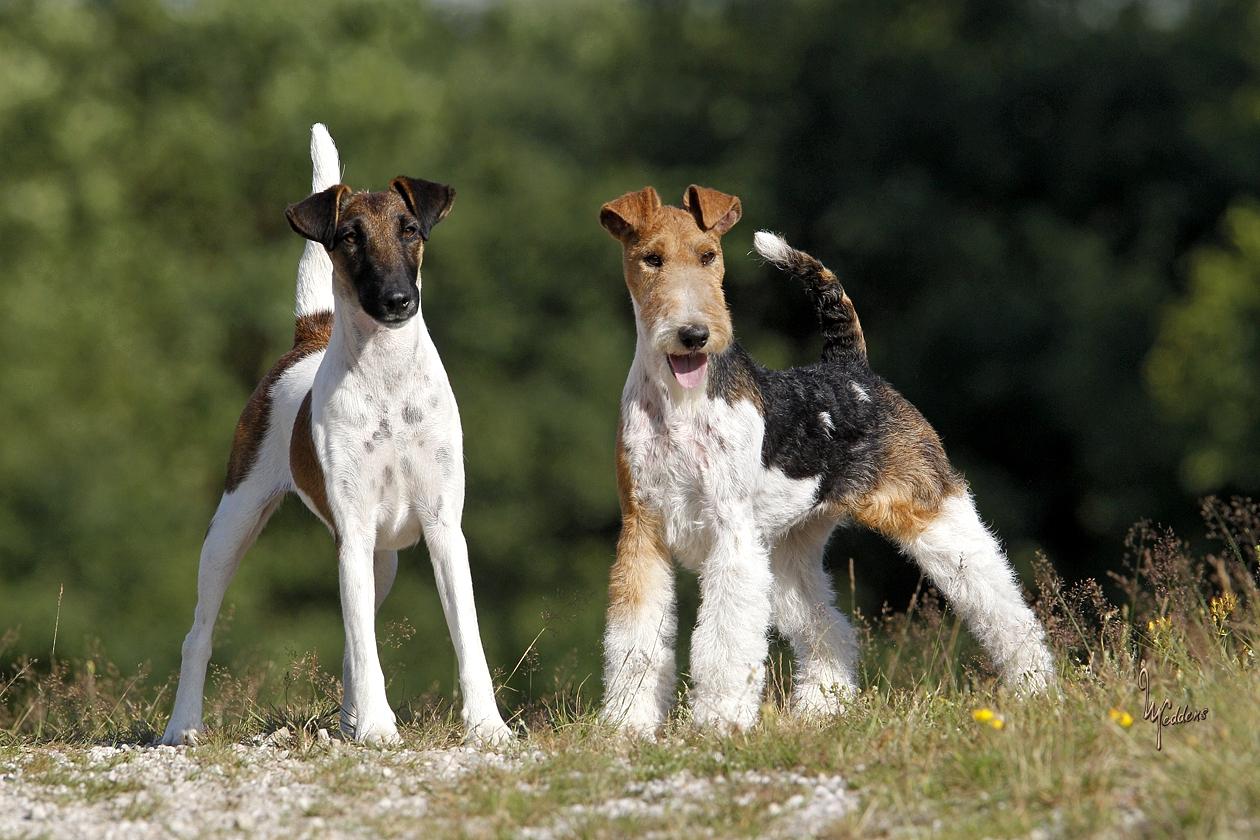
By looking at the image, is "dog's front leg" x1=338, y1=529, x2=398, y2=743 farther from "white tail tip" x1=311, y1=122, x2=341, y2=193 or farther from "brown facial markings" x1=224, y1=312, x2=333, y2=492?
"white tail tip" x1=311, y1=122, x2=341, y2=193

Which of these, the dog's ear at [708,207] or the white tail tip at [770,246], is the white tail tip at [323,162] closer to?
the dog's ear at [708,207]

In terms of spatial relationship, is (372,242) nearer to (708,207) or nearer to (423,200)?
(423,200)

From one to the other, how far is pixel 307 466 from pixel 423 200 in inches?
47.9

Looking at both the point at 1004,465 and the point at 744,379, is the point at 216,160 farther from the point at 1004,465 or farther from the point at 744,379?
the point at 744,379

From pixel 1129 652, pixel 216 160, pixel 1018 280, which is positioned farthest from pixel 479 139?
pixel 1129 652

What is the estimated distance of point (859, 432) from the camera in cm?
691

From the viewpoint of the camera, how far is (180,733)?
6.52 meters

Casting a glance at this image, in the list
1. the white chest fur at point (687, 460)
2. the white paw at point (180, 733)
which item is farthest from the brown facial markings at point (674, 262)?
the white paw at point (180, 733)

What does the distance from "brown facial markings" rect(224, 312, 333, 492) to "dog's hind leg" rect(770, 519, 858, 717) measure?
7.83ft

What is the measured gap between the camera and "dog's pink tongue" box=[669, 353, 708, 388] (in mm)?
6129

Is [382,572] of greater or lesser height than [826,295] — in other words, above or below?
below

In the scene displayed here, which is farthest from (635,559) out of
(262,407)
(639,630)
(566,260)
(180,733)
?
(566,260)

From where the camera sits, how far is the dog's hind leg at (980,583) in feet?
21.9

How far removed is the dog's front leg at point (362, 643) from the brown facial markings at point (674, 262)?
4.79 ft
